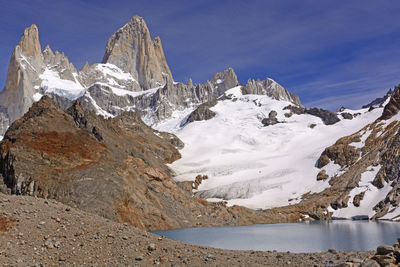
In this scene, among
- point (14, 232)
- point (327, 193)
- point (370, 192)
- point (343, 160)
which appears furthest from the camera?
point (343, 160)

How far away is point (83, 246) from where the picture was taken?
2317 cm

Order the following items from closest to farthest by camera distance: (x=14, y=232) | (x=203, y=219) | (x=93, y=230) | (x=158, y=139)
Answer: (x=14, y=232) < (x=93, y=230) < (x=203, y=219) < (x=158, y=139)

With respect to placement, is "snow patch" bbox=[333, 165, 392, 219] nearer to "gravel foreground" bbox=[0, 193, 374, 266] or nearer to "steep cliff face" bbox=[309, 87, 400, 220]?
"steep cliff face" bbox=[309, 87, 400, 220]

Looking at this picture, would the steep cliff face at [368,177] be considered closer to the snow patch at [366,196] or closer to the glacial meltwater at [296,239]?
the snow patch at [366,196]

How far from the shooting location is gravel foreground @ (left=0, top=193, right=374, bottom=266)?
21781 millimetres

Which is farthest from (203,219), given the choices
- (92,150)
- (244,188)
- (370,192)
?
(244,188)

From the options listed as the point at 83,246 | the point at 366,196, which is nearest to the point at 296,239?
the point at 83,246

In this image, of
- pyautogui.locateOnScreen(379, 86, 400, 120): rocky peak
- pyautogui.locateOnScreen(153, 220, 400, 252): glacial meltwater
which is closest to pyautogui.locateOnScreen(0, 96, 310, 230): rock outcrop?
pyautogui.locateOnScreen(153, 220, 400, 252): glacial meltwater

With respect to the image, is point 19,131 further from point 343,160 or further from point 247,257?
point 343,160

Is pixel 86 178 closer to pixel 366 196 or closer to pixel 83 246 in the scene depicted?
pixel 83 246

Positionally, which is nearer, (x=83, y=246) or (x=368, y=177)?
(x=83, y=246)

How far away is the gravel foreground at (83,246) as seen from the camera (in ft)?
71.5

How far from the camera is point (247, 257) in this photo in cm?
2792

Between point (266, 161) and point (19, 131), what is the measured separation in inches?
5043
